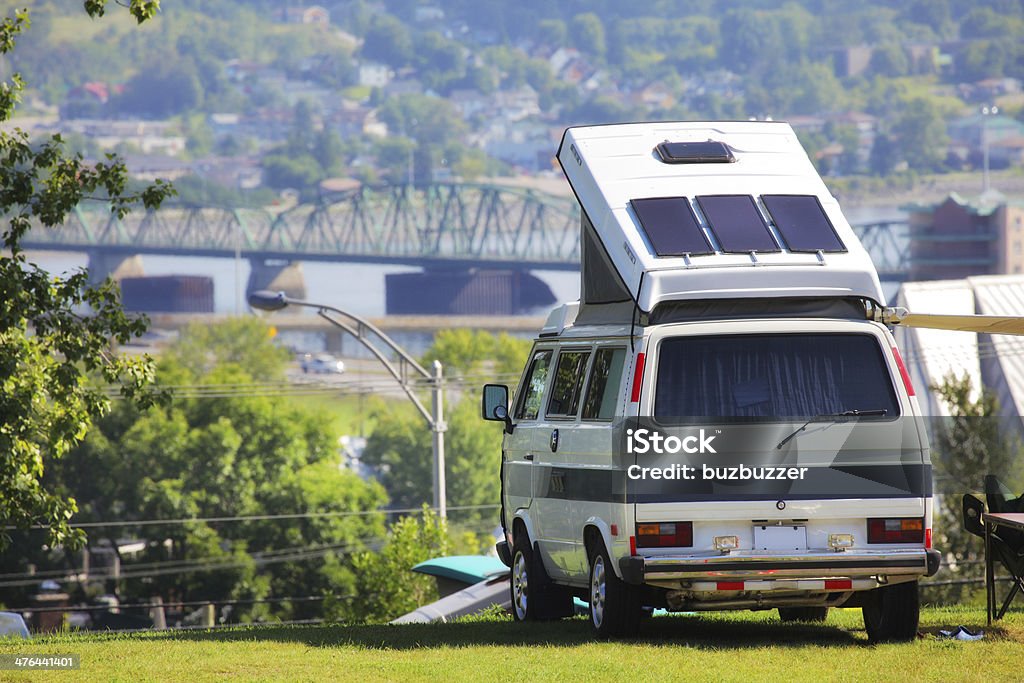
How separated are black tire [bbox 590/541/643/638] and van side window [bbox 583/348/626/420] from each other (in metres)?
0.84

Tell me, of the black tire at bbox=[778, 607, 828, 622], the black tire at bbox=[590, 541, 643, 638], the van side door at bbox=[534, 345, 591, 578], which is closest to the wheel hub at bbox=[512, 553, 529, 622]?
the van side door at bbox=[534, 345, 591, 578]

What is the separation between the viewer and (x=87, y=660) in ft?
31.7

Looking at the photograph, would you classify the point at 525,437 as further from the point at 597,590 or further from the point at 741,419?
the point at 741,419

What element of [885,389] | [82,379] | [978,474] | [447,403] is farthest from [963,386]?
[447,403]

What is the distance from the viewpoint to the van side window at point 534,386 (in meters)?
11.6

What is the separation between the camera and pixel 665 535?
912 centimetres

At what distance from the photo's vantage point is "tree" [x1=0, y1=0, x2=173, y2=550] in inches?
560

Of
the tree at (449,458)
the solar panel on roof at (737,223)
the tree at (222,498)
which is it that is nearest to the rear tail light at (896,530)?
the solar panel on roof at (737,223)

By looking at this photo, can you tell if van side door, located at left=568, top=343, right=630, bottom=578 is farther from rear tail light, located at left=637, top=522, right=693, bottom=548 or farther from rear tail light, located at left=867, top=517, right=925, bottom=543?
rear tail light, located at left=867, top=517, right=925, bottom=543

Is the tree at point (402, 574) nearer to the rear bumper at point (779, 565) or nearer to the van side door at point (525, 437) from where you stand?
the van side door at point (525, 437)

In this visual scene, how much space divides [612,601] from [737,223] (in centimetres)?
250

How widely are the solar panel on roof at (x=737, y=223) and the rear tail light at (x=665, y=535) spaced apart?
177cm

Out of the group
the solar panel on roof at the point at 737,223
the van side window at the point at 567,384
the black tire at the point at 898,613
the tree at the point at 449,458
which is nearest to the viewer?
the black tire at the point at 898,613

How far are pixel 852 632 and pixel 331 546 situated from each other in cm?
5793
